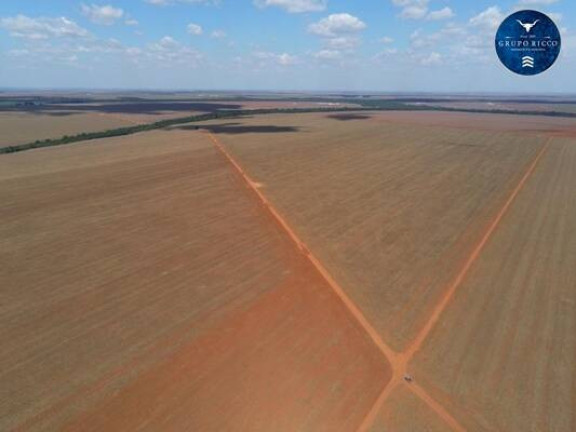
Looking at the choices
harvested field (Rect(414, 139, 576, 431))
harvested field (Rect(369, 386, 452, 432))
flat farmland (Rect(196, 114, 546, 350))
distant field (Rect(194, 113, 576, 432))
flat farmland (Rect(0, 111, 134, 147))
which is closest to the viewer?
harvested field (Rect(369, 386, 452, 432))

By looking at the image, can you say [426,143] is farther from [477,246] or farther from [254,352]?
[254,352]

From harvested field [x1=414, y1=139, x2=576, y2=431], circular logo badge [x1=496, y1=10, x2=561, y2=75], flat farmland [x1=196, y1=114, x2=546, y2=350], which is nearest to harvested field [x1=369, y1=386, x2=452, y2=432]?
harvested field [x1=414, y1=139, x2=576, y2=431]

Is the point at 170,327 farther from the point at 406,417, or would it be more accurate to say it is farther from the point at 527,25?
the point at 527,25

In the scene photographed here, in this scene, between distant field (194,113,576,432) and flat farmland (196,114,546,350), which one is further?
flat farmland (196,114,546,350)

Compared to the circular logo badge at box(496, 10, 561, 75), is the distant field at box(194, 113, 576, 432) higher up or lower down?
lower down

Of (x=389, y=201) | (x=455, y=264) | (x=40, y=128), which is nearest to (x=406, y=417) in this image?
(x=455, y=264)

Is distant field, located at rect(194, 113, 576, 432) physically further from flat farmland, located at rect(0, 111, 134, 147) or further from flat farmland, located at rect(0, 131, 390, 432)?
flat farmland, located at rect(0, 111, 134, 147)

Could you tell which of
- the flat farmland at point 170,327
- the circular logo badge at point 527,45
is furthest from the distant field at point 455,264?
the circular logo badge at point 527,45
